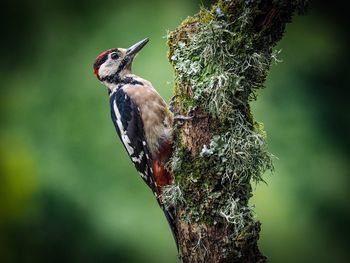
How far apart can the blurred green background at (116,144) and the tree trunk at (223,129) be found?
2.39 metres

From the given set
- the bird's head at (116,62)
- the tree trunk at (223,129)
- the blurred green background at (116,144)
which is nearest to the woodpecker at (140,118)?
the bird's head at (116,62)

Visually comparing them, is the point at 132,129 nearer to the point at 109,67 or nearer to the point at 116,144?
the point at 109,67

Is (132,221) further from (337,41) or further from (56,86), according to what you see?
(337,41)

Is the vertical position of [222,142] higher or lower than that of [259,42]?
lower

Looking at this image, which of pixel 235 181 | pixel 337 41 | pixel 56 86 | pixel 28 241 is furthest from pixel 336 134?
pixel 235 181

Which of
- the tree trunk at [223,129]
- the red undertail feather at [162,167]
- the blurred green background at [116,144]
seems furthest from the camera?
the blurred green background at [116,144]

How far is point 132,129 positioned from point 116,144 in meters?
1.97

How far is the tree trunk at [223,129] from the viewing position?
Answer: 3.14 m

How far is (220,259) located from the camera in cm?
314

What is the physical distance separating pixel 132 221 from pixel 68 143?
1.10m

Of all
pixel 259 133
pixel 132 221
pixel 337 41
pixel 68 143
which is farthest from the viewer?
pixel 337 41

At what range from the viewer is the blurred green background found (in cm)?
615

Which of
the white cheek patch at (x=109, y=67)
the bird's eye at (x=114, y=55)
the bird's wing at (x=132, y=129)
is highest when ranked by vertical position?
the bird's eye at (x=114, y=55)

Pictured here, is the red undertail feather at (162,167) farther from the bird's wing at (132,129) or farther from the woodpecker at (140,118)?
the bird's wing at (132,129)
